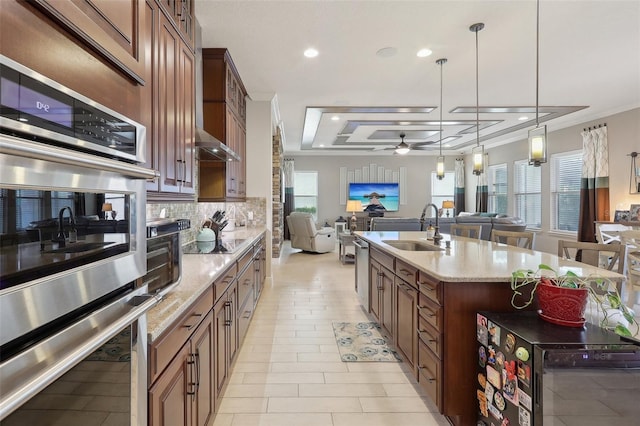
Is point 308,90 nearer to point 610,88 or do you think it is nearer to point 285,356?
point 285,356

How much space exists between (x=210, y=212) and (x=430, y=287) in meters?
3.06

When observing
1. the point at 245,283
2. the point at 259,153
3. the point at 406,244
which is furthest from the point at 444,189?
the point at 245,283

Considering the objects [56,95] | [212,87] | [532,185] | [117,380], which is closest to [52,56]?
[56,95]

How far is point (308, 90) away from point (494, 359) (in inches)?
166

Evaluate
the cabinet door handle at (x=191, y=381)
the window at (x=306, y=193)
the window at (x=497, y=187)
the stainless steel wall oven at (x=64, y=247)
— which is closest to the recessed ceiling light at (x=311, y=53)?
the stainless steel wall oven at (x=64, y=247)

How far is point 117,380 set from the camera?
76cm

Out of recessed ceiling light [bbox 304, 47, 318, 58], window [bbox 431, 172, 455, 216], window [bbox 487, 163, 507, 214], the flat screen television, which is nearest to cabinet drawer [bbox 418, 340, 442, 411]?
recessed ceiling light [bbox 304, 47, 318, 58]

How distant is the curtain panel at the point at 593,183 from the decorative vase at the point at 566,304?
226 inches

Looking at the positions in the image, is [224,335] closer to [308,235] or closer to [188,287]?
[188,287]

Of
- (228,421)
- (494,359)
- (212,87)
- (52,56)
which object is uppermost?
(212,87)

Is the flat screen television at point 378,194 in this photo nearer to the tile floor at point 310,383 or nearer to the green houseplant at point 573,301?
the tile floor at point 310,383

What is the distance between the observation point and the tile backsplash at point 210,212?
2738mm

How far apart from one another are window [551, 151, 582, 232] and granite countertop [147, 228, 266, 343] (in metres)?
7.21

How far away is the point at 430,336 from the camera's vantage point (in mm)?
1817
